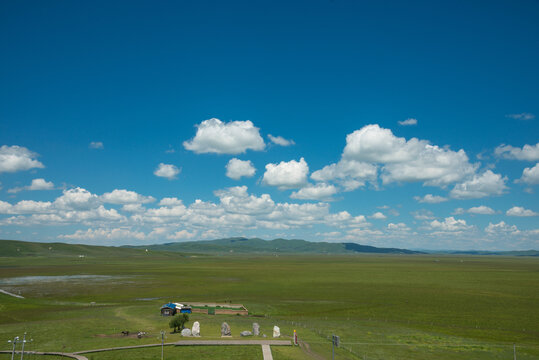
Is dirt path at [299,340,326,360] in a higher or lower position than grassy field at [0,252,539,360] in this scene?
higher

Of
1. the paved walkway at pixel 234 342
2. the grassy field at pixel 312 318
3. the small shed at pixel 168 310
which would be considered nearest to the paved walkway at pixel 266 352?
the grassy field at pixel 312 318

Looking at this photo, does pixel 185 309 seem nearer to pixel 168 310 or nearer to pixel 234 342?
pixel 168 310

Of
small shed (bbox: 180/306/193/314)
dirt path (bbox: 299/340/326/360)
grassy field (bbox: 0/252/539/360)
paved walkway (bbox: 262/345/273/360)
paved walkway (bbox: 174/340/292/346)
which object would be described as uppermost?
paved walkway (bbox: 262/345/273/360)

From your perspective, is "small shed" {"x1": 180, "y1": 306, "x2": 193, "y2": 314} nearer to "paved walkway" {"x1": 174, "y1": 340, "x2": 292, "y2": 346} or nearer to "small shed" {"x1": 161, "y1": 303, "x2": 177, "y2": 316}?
"small shed" {"x1": 161, "y1": 303, "x2": 177, "y2": 316}

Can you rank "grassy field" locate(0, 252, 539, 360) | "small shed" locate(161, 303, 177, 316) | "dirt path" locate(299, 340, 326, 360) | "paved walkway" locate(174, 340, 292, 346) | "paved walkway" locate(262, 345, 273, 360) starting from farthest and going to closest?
"small shed" locate(161, 303, 177, 316) → "grassy field" locate(0, 252, 539, 360) → "paved walkway" locate(174, 340, 292, 346) → "dirt path" locate(299, 340, 326, 360) → "paved walkway" locate(262, 345, 273, 360)

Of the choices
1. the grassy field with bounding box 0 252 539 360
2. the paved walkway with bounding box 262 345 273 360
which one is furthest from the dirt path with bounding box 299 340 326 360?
the paved walkway with bounding box 262 345 273 360

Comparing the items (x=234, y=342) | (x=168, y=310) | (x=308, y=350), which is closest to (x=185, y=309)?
(x=168, y=310)

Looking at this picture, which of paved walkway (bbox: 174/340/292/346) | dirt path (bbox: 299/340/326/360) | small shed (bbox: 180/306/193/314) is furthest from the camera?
small shed (bbox: 180/306/193/314)

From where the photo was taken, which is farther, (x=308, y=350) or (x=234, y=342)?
(x=234, y=342)

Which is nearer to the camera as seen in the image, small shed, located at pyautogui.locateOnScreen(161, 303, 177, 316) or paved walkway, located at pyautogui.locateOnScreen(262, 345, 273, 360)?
paved walkway, located at pyautogui.locateOnScreen(262, 345, 273, 360)

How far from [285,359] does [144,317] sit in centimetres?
3383

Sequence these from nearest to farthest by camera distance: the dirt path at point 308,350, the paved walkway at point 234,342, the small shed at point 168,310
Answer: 1. the dirt path at point 308,350
2. the paved walkway at point 234,342
3. the small shed at point 168,310

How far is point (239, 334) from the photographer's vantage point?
5341 centimetres

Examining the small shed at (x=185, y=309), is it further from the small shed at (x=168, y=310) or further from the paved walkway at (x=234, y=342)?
the paved walkway at (x=234, y=342)
